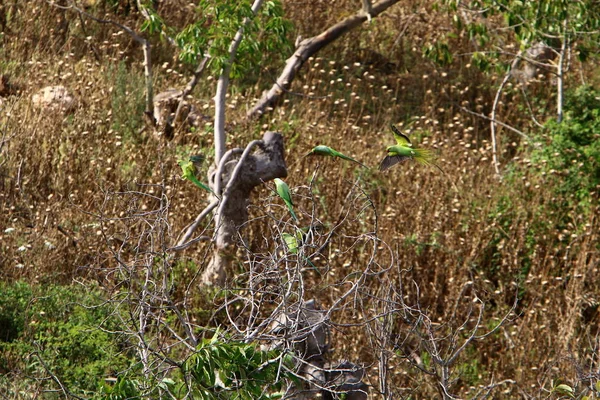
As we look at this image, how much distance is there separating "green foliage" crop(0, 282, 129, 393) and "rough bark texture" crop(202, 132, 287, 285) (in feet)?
2.81

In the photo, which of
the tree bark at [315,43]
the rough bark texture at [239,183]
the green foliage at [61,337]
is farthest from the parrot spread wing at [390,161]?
the tree bark at [315,43]

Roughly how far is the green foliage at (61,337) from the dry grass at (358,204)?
0.31 metres

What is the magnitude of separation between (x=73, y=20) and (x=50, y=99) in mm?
A: 1616

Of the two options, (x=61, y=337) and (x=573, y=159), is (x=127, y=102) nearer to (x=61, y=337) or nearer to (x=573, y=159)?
(x=61, y=337)

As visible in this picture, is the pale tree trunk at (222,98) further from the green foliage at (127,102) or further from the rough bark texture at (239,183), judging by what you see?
the green foliage at (127,102)

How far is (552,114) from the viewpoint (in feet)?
27.9

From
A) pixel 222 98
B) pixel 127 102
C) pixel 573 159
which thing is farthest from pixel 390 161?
pixel 127 102

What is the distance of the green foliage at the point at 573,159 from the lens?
6844 mm

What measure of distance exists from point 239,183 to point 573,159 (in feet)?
8.92

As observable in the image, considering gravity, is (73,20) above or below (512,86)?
above

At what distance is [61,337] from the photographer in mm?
4941

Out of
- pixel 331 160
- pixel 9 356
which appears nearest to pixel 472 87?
pixel 331 160

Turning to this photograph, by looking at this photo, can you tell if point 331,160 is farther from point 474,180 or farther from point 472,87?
point 472,87

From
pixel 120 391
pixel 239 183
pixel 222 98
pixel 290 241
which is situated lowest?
pixel 239 183
